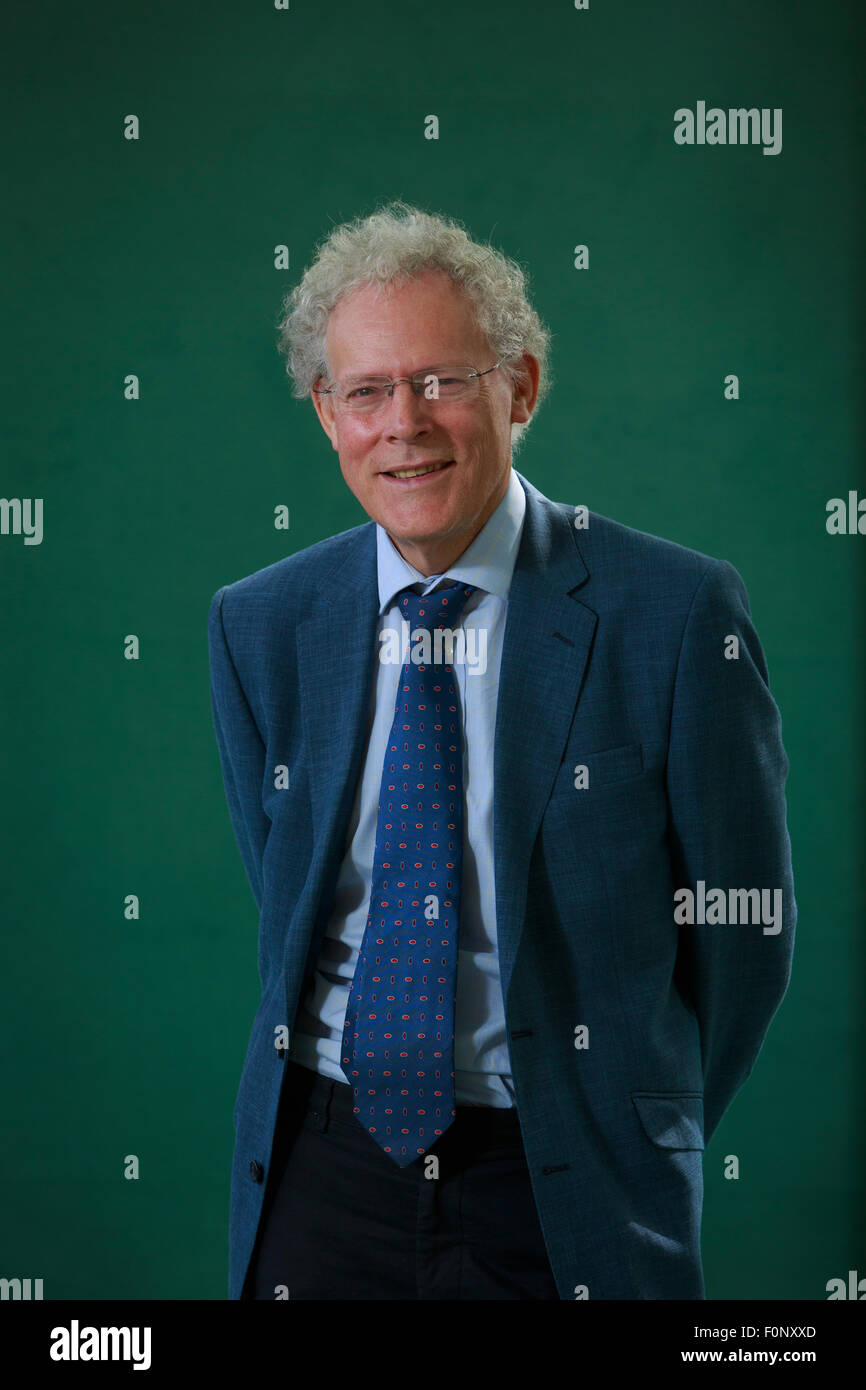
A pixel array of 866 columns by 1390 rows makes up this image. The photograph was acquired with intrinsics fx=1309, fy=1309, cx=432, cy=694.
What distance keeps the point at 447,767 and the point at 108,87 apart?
5.52 ft

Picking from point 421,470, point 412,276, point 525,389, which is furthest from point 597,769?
point 412,276

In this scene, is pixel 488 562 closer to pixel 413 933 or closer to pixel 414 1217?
pixel 413 933

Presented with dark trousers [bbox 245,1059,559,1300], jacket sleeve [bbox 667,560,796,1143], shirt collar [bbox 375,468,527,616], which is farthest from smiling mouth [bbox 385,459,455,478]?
dark trousers [bbox 245,1059,559,1300]

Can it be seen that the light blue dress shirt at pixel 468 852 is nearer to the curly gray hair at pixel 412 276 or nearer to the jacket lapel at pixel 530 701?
the jacket lapel at pixel 530 701

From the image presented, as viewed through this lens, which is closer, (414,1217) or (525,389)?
(414,1217)

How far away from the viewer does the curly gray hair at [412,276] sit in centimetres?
169

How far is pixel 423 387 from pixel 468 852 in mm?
602

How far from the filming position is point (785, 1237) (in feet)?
8.77

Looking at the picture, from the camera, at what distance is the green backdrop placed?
8.23ft

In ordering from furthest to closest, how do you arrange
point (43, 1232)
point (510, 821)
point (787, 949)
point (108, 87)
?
point (43, 1232), point (108, 87), point (787, 949), point (510, 821)

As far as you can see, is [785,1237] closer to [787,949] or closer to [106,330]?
[787,949]

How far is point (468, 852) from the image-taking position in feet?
5.49

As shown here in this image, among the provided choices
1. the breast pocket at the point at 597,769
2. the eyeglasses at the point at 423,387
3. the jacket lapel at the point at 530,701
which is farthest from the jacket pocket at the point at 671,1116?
the eyeglasses at the point at 423,387
